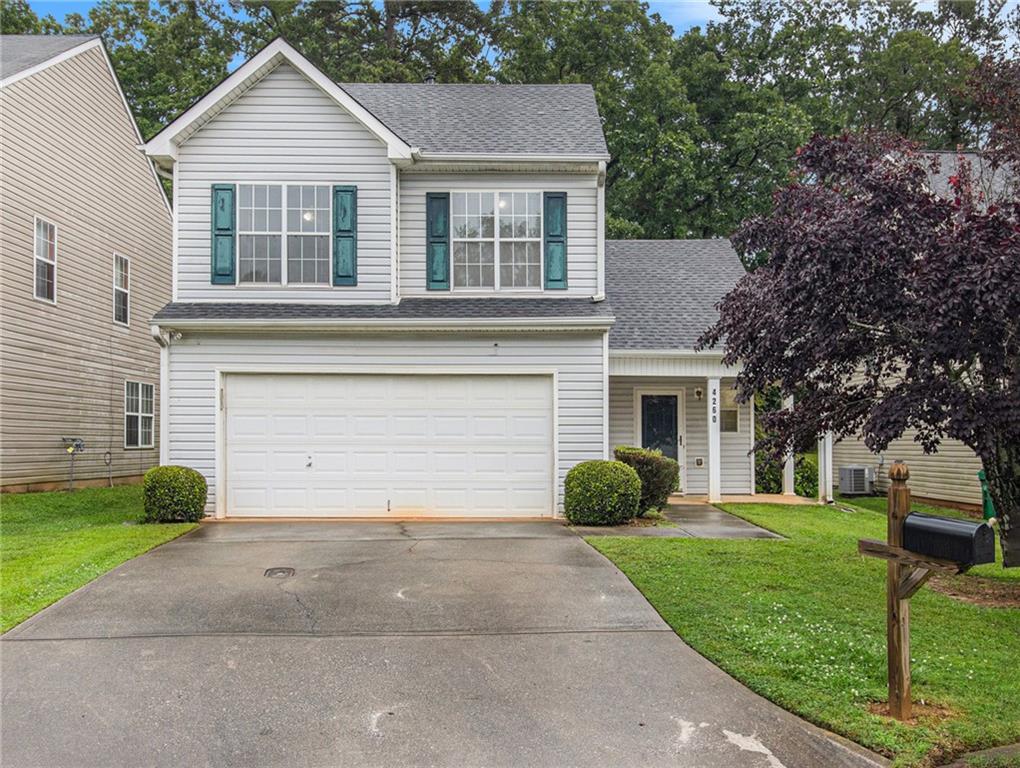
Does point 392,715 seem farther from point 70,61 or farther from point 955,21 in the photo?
point 955,21

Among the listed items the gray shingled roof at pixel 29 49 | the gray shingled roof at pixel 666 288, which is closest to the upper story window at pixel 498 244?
the gray shingled roof at pixel 666 288

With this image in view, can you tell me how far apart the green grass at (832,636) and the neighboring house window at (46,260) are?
12.4 meters

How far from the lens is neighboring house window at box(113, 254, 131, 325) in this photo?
18.2 meters

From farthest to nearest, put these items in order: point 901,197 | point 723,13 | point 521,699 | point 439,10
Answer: point 439,10 < point 723,13 < point 901,197 < point 521,699

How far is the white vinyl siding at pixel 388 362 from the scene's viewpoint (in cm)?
1180

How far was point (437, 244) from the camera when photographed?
500 inches

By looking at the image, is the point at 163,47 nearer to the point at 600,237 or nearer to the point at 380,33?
the point at 380,33

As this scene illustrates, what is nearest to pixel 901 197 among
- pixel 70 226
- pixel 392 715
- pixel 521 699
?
pixel 521 699

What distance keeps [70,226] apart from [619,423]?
12.1 m

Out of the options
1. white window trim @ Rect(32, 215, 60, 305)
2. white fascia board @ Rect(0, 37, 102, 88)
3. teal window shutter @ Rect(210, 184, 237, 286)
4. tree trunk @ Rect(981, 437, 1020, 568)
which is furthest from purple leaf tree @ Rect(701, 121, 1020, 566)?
white fascia board @ Rect(0, 37, 102, 88)

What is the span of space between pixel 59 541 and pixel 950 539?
9677mm

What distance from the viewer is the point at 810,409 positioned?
8.72 m

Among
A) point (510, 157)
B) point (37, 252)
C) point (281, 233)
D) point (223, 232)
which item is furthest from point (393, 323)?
point (37, 252)

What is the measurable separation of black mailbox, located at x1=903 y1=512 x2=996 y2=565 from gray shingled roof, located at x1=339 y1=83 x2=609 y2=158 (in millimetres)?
9211
